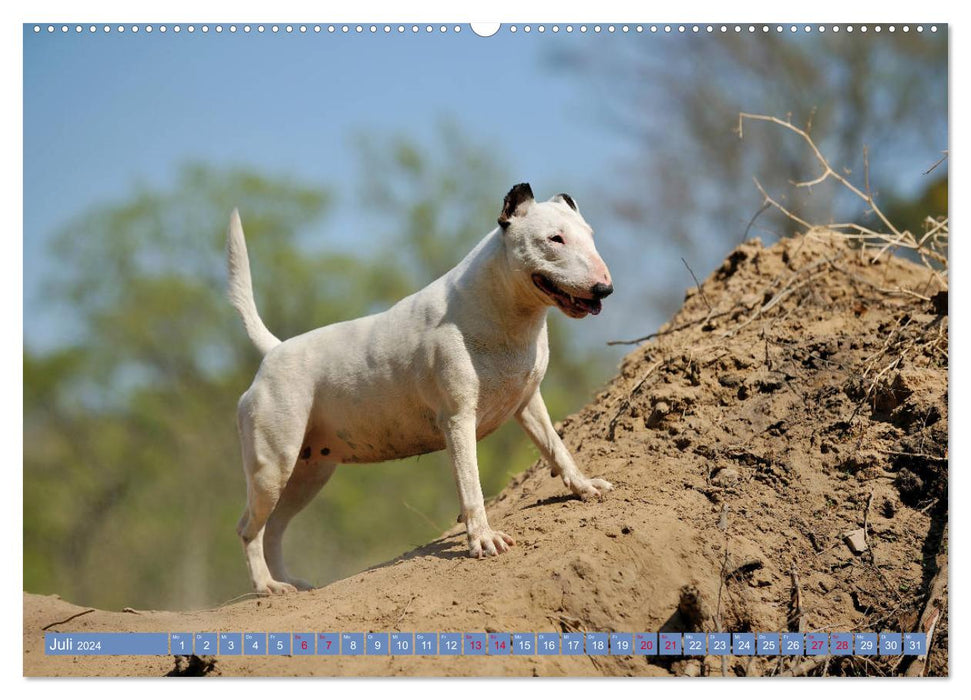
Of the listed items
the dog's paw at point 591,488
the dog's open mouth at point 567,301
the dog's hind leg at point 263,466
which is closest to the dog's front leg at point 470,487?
the dog's paw at point 591,488

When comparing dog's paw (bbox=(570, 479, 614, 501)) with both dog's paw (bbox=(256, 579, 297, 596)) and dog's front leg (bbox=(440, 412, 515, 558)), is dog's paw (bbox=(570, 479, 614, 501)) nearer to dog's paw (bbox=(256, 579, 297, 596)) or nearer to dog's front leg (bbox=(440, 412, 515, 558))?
dog's front leg (bbox=(440, 412, 515, 558))

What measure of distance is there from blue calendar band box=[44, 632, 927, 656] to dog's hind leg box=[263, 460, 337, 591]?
2.21 meters

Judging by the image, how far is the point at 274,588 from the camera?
6984mm

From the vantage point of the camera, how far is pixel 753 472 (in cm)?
620

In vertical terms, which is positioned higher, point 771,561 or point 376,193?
point 376,193

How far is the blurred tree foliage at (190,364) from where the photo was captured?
12.4 m

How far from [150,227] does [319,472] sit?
8.05 metres

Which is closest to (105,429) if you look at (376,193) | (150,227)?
(150,227)

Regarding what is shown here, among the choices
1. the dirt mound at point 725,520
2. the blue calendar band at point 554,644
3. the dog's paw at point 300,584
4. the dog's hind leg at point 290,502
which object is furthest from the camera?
the dog's hind leg at point 290,502

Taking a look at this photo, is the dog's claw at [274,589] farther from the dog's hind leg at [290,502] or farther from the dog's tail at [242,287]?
the dog's tail at [242,287]

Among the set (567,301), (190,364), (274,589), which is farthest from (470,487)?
(190,364)

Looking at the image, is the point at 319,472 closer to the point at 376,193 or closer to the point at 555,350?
the point at 376,193

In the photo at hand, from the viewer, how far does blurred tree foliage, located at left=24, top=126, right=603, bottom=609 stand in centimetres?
1236

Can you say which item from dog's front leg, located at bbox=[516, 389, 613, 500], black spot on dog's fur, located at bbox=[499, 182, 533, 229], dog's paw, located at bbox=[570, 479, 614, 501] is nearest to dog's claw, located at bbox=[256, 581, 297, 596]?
dog's front leg, located at bbox=[516, 389, 613, 500]
